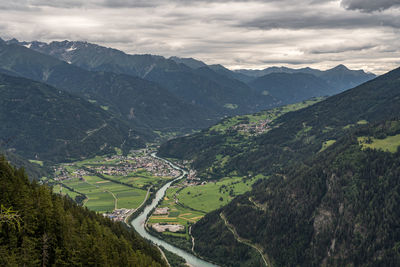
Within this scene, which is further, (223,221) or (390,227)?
(223,221)

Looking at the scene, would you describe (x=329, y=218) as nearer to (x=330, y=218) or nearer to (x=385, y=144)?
(x=330, y=218)

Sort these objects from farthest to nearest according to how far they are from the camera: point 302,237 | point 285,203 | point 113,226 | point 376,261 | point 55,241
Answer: point 285,203, point 302,237, point 376,261, point 113,226, point 55,241

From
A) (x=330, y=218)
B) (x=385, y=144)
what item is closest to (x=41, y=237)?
(x=330, y=218)

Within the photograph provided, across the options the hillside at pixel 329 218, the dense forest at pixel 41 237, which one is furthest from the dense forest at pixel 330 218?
the dense forest at pixel 41 237

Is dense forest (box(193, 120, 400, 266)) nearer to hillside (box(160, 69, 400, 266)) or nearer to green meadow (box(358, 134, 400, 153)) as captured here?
hillside (box(160, 69, 400, 266))

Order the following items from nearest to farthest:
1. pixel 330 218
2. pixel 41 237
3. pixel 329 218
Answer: pixel 41 237, pixel 330 218, pixel 329 218

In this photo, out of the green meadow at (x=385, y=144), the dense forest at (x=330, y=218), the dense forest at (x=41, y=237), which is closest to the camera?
the dense forest at (x=41, y=237)

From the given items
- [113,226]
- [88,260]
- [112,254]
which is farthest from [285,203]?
[88,260]

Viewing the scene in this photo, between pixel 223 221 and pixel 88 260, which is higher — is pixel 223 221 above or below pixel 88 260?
below

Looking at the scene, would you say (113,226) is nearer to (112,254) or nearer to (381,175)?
(112,254)

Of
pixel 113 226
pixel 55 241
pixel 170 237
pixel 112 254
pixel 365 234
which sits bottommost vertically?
pixel 170 237

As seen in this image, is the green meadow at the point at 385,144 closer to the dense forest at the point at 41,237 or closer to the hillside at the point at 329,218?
the hillside at the point at 329,218
